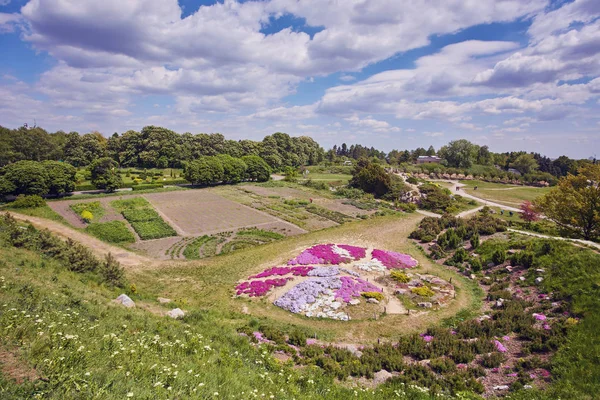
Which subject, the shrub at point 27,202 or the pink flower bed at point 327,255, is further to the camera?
the shrub at point 27,202

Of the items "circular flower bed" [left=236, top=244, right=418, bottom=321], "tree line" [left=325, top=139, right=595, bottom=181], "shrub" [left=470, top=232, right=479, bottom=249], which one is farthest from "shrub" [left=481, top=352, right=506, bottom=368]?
"tree line" [left=325, top=139, right=595, bottom=181]

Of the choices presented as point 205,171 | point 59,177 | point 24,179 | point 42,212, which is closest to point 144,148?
point 205,171

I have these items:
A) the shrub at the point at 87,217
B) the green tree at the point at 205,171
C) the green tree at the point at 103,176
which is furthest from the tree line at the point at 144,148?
the shrub at the point at 87,217

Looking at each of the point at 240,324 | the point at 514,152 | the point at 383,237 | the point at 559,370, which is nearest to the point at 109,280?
the point at 240,324

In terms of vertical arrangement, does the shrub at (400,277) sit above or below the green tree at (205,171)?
below

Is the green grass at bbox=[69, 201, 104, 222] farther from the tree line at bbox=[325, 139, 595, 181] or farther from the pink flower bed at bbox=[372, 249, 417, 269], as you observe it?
the tree line at bbox=[325, 139, 595, 181]

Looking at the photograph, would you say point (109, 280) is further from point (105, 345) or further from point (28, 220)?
point (28, 220)

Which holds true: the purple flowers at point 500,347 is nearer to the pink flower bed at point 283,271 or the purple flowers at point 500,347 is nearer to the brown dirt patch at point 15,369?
the pink flower bed at point 283,271
